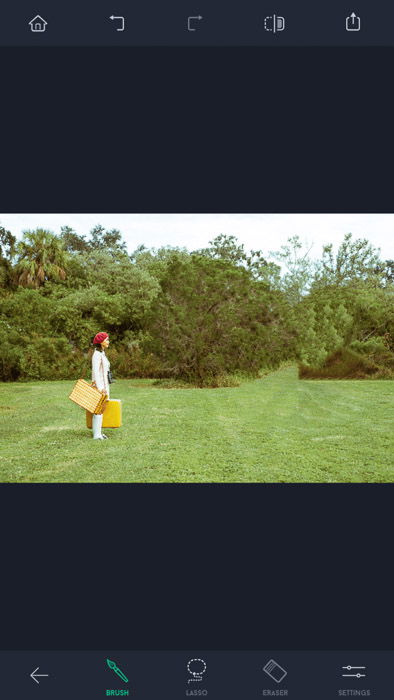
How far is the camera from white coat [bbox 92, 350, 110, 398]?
4.84 meters

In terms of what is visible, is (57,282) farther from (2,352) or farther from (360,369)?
(360,369)

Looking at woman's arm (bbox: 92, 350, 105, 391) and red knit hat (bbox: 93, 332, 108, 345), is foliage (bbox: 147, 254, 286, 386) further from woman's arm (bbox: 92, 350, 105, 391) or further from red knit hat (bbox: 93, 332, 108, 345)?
woman's arm (bbox: 92, 350, 105, 391)

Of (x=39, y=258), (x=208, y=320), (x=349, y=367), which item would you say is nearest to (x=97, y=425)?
(x=39, y=258)

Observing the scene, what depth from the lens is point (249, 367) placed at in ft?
21.2

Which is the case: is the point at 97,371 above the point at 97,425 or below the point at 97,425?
above

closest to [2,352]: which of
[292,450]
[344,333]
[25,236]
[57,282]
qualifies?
[57,282]

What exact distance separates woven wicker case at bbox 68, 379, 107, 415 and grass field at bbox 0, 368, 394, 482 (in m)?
0.30

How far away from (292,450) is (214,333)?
7.82 ft

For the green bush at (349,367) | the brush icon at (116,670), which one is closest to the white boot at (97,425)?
the green bush at (349,367)

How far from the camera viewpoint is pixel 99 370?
191 inches

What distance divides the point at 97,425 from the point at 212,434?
1.06 metres

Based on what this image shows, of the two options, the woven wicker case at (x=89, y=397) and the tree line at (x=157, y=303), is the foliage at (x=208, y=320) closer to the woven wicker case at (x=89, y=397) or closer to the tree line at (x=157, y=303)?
the tree line at (x=157, y=303)

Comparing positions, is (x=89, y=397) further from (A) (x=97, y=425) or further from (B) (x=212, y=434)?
(B) (x=212, y=434)

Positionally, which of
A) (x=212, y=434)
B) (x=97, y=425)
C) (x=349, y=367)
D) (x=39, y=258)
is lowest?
(x=212, y=434)
